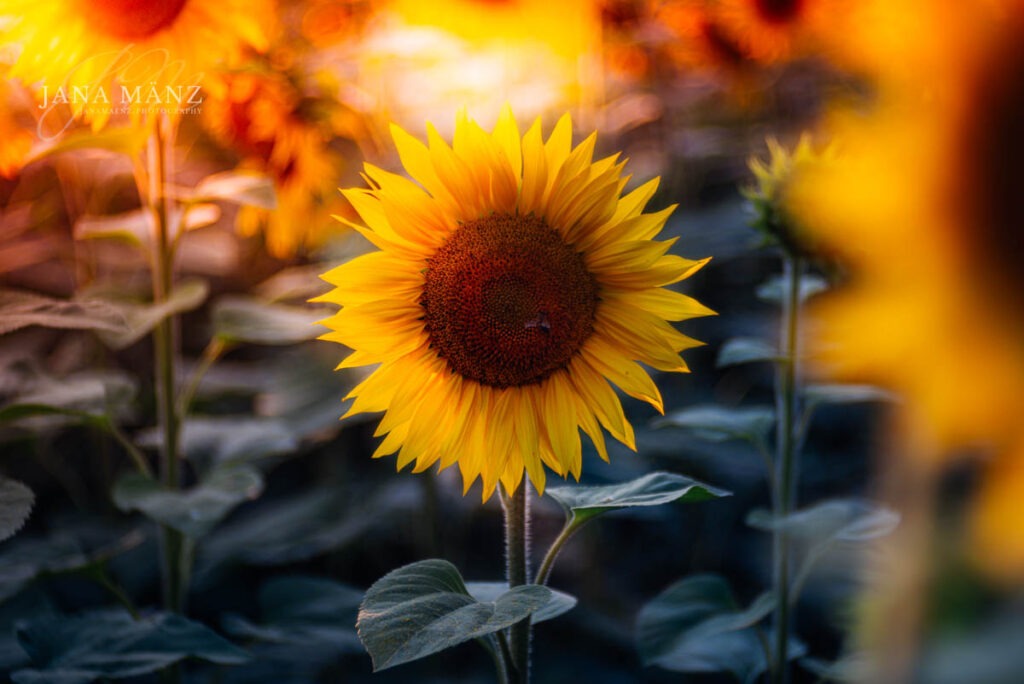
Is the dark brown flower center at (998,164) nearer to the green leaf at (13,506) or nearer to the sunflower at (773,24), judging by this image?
the green leaf at (13,506)

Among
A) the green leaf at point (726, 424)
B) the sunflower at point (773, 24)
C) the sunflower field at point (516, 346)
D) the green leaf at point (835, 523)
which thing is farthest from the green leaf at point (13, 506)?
the sunflower at point (773, 24)

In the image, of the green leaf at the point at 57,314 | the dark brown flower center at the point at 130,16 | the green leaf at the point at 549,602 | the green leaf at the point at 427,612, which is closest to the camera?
the green leaf at the point at 427,612

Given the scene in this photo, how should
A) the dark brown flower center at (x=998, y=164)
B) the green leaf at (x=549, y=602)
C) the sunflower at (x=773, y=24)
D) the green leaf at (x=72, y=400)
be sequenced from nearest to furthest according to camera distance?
the dark brown flower center at (x=998, y=164) < the green leaf at (x=549, y=602) < the green leaf at (x=72, y=400) < the sunflower at (x=773, y=24)

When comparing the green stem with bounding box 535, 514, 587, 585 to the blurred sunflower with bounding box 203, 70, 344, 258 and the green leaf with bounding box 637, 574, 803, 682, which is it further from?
the blurred sunflower with bounding box 203, 70, 344, 258

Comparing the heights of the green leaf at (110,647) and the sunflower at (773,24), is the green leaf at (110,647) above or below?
below

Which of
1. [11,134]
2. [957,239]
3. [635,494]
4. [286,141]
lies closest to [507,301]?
[635,494]

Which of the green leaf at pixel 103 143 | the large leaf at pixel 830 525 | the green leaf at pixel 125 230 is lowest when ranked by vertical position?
the large leaf at pixel 830 525
